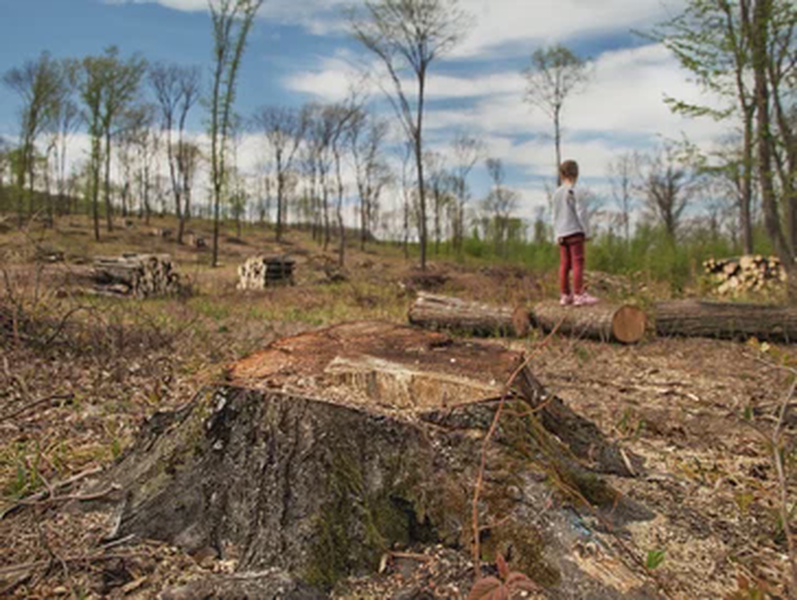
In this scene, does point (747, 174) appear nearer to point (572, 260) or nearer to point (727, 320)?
point (727, 320)

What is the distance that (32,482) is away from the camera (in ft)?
8.13

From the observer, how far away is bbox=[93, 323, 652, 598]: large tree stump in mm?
1819

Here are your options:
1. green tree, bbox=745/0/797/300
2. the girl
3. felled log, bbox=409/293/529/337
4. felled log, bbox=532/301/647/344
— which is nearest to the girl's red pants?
the girl

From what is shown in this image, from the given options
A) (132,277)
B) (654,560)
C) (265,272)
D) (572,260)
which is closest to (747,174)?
(572,260)

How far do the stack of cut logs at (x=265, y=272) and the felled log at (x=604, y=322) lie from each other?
32.1 feet

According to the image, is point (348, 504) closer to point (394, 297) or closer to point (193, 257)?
point (394, 297)

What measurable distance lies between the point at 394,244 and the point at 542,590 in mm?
58765

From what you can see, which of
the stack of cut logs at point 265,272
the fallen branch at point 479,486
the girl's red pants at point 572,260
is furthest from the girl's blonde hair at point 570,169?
the stack of cut logs at point 265,272

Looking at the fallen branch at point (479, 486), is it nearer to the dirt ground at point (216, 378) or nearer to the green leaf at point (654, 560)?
the dirt ground at point (216, 378)

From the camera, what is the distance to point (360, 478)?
196cm

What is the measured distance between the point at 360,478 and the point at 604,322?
212 inches

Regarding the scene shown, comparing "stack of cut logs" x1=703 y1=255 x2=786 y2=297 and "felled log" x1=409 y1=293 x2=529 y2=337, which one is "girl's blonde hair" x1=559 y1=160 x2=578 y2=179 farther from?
"stack of cut logs" x1=703 y1=255 x2=786 y2=297

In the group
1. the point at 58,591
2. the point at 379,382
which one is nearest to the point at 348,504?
the point at 379,382

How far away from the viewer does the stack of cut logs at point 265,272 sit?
15070 millimetres
